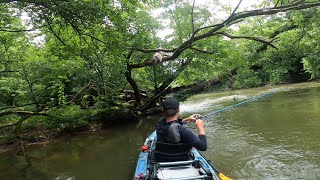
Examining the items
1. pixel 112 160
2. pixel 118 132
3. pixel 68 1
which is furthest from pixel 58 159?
pixel 68 1

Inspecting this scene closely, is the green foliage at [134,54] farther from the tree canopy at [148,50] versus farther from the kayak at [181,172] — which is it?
the kayak at [181,172]

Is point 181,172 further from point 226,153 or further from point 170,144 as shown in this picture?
point 226,153

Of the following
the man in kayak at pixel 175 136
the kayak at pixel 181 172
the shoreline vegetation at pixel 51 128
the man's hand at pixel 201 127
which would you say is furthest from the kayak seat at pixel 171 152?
the shoreline vegetation at pixel 51 128

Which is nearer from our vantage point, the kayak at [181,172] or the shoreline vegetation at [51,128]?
the kayak at [181,172]

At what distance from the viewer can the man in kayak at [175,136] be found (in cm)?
334

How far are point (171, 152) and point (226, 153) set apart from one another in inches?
159

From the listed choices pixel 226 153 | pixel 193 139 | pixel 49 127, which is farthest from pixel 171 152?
pixel 49 127

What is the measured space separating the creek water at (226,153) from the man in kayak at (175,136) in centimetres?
258

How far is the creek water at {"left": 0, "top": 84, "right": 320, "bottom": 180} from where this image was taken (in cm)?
614

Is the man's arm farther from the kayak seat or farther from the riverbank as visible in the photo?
the riverbank

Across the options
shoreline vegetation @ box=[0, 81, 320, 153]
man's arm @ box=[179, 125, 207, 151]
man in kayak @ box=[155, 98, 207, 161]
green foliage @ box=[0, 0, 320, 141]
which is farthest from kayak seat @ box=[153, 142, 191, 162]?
shoreline vegetation @ box=[0, 81, 320, 153]

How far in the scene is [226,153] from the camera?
733cm

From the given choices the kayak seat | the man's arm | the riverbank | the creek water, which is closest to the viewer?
the man's arm

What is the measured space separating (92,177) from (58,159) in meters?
2.47
